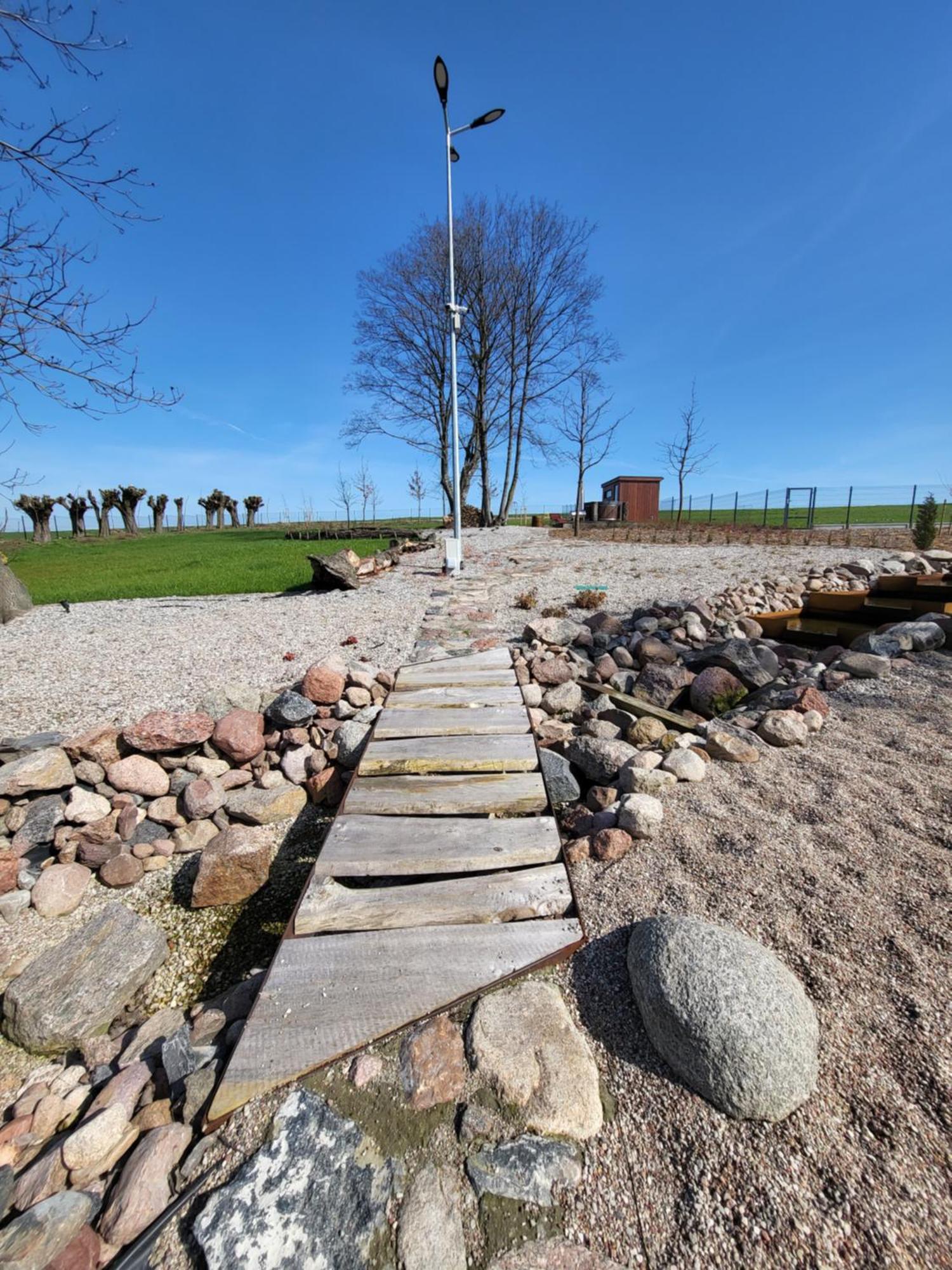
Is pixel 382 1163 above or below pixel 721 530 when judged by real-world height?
below

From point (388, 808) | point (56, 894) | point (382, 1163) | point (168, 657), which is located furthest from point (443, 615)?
point (382, 1163)

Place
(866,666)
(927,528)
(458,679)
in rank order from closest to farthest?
(866,666), (458,679), (927,528)

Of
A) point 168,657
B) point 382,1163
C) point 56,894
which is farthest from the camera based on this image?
point 168,657

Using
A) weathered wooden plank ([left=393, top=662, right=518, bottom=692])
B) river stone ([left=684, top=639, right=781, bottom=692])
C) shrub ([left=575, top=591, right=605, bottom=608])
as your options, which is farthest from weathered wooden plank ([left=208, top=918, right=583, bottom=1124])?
shrub ([left=575, top=591, right=605, bottom=608])

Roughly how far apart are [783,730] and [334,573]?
19.6ft

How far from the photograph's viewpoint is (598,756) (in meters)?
3.16

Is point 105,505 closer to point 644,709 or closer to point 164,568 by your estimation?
point 164,568

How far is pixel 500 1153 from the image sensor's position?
1241 mm

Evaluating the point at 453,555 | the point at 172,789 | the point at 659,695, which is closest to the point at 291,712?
the point at 172,789

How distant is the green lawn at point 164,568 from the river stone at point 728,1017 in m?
7.61

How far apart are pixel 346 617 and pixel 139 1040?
4345mm

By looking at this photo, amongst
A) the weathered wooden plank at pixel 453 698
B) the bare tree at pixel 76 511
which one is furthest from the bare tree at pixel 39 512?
the weathered wooden plank at pixel 453 698

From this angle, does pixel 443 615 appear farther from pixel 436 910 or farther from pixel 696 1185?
pixel 696 1185

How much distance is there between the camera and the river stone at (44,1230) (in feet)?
3.99
